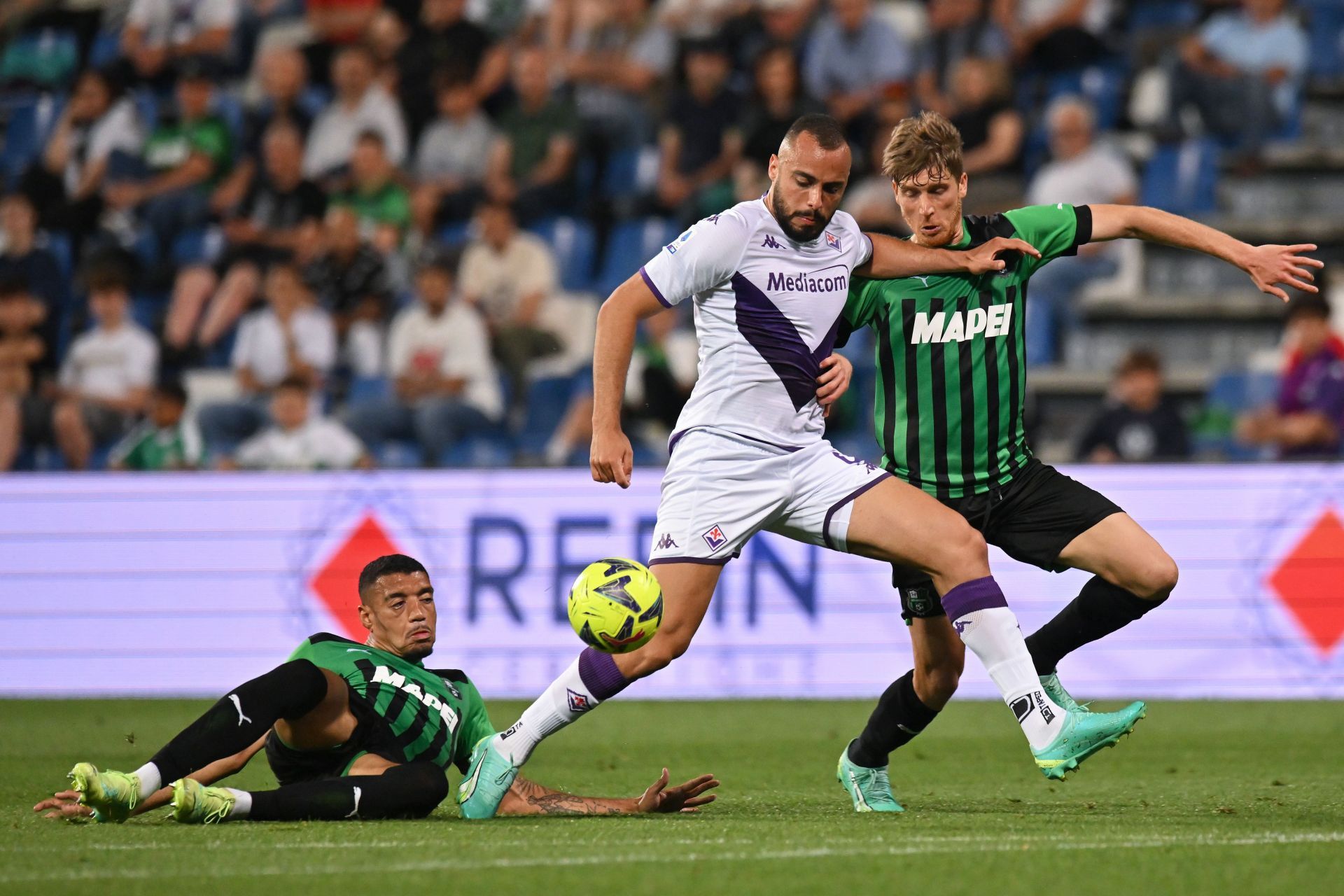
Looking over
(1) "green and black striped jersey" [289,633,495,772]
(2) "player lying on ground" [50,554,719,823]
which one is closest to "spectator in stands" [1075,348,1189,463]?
(2) "player lying on ground" [50,554,719,823]

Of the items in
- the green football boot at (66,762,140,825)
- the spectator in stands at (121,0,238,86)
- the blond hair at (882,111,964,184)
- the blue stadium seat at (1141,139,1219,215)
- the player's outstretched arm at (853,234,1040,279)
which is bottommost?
the green football boot at (66,762,140,825)

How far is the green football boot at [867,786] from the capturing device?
232 inches

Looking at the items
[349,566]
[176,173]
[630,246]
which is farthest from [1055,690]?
[176,173]

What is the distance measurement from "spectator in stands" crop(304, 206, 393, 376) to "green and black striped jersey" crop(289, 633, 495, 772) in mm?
8195

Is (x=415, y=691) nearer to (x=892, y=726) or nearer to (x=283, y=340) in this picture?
(x=892, y=726)

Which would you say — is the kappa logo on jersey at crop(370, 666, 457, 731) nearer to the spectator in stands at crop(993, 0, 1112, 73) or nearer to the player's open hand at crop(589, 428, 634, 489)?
the player's open hand at crop(589, 428, 634, 489)

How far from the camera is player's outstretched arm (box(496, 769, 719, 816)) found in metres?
5.54

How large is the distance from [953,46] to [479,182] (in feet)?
13.6

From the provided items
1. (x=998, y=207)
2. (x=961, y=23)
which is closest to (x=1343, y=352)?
(x=998, y=207)

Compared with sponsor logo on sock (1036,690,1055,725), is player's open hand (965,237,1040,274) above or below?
above

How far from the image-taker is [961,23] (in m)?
14.2

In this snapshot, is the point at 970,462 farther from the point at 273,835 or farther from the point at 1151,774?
the point at 273,835

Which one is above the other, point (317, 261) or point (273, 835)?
point (317, 261)

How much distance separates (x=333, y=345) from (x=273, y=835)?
921cm
